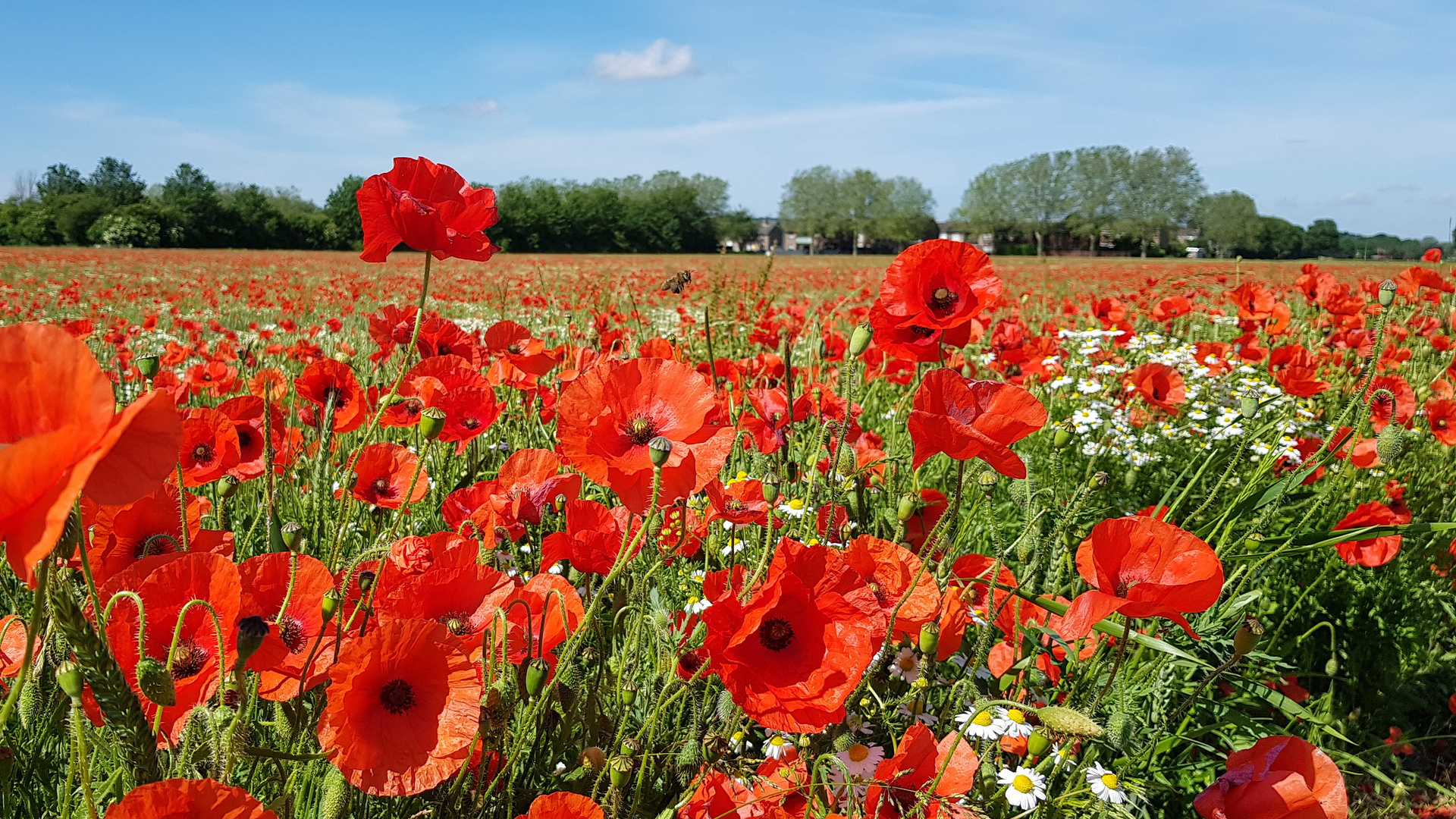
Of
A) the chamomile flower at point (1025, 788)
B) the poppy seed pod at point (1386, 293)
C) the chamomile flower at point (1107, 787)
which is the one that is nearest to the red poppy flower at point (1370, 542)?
the poppy seed pod at point (1386, 293)

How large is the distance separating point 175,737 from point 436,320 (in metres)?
1.59

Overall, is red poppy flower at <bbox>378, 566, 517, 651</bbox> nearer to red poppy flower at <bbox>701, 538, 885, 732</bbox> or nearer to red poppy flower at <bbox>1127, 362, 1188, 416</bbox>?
red poppy flower at <bbox>701, 538, 885, 732</bbox>

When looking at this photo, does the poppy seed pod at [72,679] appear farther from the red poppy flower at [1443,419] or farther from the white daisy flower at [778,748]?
the red poppy flower at [1443,419]

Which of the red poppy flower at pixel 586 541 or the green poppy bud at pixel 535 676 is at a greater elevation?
the red poppy flower at pixel 586 541

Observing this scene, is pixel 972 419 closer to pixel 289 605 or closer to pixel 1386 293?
pixel 289 605

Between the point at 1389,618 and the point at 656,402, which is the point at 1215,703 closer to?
the point at 1389,618

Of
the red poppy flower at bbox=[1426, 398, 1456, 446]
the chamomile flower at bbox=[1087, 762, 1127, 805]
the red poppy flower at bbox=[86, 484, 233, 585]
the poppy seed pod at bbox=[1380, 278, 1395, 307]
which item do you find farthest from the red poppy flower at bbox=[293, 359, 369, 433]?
the red poppy flower at bbox=[1426, 398, 1456, 446]

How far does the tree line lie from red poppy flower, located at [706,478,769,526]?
45881 millimetres

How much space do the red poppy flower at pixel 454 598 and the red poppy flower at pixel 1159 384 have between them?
2395mm

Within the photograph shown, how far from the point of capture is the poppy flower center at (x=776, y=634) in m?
1.15

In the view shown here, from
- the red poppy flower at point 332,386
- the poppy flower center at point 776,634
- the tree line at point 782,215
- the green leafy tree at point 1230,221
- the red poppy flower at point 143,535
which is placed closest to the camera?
the poppy flower center at point 776,634

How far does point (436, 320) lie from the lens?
2.41 m

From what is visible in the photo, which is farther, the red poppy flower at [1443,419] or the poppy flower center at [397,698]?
the red poppy flower at [1443,419]

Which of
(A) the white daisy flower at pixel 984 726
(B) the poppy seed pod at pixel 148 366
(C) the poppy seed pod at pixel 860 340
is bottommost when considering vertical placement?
(A) the white daisy flower at pixel 984 726
